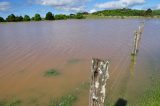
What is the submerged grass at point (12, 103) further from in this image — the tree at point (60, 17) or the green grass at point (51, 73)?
the tree at point (60, 17)

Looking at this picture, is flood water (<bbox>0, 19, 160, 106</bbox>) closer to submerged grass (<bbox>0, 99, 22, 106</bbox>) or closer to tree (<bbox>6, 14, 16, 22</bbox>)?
submerged grass (<bbox>0, 99, 22, 106</bbox>)

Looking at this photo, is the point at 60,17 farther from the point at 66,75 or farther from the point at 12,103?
the point at 12,103

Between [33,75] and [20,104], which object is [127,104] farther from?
[33,75]

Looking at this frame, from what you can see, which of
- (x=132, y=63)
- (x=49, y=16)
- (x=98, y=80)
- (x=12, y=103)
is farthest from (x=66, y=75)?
(x=49, y=16)

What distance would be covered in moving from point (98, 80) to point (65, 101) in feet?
14.1

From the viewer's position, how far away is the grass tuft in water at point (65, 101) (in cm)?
1072

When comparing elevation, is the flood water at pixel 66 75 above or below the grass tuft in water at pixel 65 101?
below

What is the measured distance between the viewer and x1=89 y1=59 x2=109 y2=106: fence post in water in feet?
22.7

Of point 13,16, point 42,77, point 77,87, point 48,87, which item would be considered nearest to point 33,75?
point 42,77

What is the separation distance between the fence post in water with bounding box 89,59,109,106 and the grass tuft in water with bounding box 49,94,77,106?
→ 329 centimetres

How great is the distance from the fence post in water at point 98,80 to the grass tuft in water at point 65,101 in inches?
130

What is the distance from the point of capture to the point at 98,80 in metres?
7.12

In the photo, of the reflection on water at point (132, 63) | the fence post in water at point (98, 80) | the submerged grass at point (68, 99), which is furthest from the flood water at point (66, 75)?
the fence post in water at point (98, 80)

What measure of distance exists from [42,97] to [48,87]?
1502 millimetres
